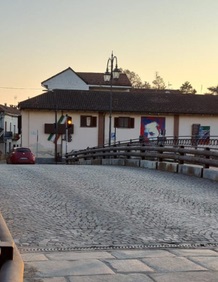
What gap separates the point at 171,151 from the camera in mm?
17281

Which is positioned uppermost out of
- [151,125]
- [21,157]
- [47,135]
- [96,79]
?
[96,79]

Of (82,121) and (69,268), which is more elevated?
(82,121)

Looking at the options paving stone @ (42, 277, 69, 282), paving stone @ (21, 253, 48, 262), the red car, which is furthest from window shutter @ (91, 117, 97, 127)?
paving stone @ (42, 277, 69, 282)

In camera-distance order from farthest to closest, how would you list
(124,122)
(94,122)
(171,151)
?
(124,122) → (94,122) → (171,151)

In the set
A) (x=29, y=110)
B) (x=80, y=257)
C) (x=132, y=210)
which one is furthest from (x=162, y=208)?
(x=29, y=110)

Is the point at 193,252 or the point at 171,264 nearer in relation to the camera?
the point at 171,264

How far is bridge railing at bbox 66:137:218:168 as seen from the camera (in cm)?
1471

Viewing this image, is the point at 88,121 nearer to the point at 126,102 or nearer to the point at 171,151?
the point at 126,102

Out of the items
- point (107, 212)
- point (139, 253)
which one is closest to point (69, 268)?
point (139, 253)

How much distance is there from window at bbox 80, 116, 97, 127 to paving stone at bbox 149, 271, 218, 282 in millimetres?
48477

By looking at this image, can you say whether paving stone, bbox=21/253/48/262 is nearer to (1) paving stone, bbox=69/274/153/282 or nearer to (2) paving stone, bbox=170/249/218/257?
(1) paving stone, bbox=69/274/153/282

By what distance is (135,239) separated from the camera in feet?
20.4

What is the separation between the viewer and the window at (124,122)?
5378 cm

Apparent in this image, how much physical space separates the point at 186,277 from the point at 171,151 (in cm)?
1294
